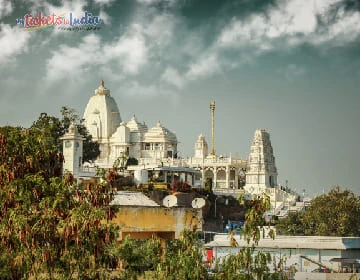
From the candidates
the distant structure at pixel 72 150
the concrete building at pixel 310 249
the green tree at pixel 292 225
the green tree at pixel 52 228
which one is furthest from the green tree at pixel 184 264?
the distant structure at pixel 72 150

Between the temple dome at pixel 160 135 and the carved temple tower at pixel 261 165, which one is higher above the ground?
the temple dome at pixel 160 135

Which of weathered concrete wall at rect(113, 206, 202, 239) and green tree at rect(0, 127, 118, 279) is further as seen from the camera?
weathered concrete wall at rect(113, 206, 202, 239)

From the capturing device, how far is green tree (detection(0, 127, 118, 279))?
1900 centimetres

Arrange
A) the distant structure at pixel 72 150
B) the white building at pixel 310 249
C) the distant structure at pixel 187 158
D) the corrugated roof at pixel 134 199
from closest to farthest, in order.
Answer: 1. the white building at pixel 310 249
2. the corrugated roof at pixel 134 199
3. the distant structure at pixel 72 150
4. the distant structure at pixel 187 158

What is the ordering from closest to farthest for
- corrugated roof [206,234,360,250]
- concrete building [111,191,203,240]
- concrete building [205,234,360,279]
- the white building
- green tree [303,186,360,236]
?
concrete building [111,191,203,240] → concrete building [205,234,360,279] → the white building → corrugated roof [206,234,360,250] → green tree [303,186,360,236]

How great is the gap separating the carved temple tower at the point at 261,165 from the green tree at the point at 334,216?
Result: 20.6 m

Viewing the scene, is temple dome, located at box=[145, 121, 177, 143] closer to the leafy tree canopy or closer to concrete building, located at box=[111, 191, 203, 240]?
the leafy tree canopy

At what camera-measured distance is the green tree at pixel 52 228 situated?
19000 mm

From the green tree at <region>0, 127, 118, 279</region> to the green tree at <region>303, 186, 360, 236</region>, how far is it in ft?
112

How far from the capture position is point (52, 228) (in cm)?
1922

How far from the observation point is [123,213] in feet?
91.8

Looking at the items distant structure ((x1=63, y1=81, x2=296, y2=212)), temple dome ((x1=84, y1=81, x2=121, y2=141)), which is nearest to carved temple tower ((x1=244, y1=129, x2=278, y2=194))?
distant structure ((x1=63, y1=81, x2=296, y2=212))

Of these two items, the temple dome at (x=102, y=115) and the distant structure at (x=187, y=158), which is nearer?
the distant structure at (x=187, y=158)

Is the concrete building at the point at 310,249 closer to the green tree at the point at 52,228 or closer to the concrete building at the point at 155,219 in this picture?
the concrete building at the point at 155,219
